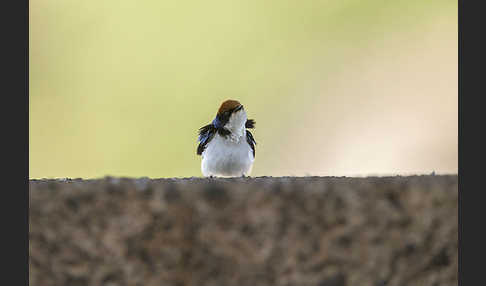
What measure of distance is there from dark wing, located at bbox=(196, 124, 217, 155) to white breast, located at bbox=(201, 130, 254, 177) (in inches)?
1.0

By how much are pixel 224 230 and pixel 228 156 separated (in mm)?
891

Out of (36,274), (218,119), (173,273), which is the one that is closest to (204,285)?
(173,273)

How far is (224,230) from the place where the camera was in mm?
653

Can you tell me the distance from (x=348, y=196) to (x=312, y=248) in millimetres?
75

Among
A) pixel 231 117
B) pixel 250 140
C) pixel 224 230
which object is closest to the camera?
pixel 224 230

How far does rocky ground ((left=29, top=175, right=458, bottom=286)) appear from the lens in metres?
0.65

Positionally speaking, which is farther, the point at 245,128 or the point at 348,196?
the point at 245,128

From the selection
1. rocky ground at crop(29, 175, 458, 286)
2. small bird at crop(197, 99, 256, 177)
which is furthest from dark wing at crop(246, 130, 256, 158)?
rocky ground at crop(29, 175, 458, 286)

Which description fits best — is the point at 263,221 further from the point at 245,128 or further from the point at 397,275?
the point at 245,128

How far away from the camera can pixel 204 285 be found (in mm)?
666

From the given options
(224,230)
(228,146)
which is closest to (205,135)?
(228,146)

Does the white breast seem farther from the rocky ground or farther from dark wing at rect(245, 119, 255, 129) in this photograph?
the rocky ground

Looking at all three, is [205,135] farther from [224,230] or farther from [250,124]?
[224,230]

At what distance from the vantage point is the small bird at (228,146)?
59.9 inches
